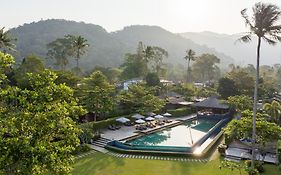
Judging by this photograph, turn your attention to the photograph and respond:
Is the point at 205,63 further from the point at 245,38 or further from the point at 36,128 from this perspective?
the point at 36,128

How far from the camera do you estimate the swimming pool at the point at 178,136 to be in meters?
31.7

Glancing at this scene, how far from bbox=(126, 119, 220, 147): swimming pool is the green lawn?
6.53 metres

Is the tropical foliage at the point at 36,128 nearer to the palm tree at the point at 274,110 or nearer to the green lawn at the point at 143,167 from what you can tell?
the green lawn at the point at 143,167

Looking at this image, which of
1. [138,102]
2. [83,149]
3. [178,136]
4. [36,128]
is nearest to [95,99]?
[138,102]

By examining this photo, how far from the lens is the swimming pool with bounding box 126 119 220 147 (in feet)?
104

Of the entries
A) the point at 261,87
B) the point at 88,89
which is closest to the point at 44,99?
the point at 88,89

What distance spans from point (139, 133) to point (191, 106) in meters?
19.3

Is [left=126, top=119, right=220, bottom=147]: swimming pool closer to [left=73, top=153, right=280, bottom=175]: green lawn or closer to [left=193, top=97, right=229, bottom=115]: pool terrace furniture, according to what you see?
[left=193, top=97, right=229, bottom=115]: pool terrace furniture

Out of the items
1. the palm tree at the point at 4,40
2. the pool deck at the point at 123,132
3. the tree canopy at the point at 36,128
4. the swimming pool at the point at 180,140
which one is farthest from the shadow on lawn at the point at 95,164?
the palm tree at the point at 4,40

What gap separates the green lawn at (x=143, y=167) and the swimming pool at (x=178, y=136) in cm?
653

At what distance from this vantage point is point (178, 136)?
115 ft

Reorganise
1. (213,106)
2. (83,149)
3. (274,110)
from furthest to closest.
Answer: (213,106) < (274,110) < (83,149)

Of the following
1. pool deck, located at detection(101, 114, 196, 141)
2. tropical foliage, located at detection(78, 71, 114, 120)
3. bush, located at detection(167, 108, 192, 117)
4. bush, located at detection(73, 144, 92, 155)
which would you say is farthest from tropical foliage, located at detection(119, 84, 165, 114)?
bush, located at detection(73, 144, 92, 155)

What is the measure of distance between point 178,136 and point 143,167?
1303 cm
